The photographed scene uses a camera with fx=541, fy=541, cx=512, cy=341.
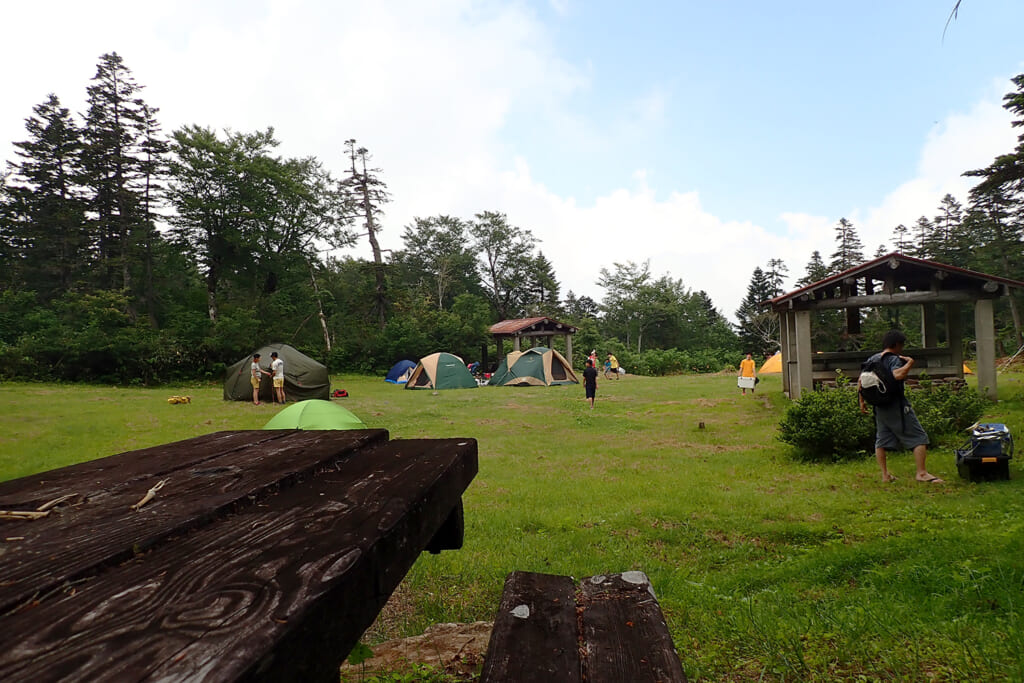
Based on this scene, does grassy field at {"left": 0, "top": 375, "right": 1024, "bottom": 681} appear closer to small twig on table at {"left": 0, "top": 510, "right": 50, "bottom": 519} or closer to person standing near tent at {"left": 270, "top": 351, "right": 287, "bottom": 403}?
small twig on table at {"left": 0, "top": 510, "right": 50, "bottom": 519}

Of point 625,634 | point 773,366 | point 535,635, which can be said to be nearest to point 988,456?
point 625,634

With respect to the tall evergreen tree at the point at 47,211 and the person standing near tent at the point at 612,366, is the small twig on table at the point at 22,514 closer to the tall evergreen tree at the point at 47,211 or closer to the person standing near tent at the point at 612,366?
the person standing near tent at the point at 612,366

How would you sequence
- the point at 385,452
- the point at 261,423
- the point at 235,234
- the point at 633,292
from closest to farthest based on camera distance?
the point at 385,452 < the point at 261,423 < the point at 235,234 < the point at 633,292

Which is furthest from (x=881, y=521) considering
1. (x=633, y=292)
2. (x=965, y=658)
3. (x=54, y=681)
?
(x=633, y=292)

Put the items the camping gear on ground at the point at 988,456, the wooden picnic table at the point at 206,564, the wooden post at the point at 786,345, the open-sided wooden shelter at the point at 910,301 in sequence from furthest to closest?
1. the wooden post at the point at 786,345
2. the open-sided wooden shelter at the point at 910,301
3. the camping gear on ground at the point at 988,456
4. the wooden picnic table at the point at 206,564

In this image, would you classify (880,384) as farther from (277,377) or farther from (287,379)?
(287,379)

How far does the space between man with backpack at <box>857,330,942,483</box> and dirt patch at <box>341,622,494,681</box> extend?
4.90m

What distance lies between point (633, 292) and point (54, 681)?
175 ft

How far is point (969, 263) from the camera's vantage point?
35.1 m

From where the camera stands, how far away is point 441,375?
848 inches

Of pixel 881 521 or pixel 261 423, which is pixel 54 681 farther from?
pixel 261 423

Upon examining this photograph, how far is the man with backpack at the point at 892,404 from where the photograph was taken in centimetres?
545

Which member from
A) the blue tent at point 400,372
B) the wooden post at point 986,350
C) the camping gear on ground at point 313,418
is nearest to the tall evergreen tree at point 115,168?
the blue tent at point 400,372

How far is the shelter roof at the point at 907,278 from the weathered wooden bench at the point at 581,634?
11.4 metres
